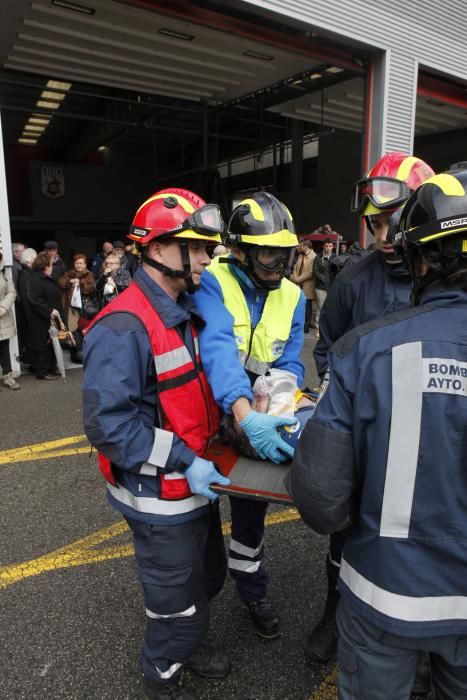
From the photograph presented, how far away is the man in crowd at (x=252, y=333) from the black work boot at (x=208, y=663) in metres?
0.28

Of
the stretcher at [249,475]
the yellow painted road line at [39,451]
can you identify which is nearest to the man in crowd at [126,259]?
the yellow painted road line at [39,451]

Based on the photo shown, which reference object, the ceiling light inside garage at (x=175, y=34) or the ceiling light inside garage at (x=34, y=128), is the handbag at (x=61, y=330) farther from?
the ceiling light inside garage at (x=34, y=128)

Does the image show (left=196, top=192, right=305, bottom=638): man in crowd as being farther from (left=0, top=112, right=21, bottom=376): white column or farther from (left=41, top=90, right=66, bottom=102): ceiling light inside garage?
(left=41, top=90, right=66, bottom=102): ceiling light inside garage

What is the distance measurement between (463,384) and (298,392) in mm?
1017

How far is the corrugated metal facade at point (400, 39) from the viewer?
841cm

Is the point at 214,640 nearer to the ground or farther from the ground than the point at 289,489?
nearer to the ground

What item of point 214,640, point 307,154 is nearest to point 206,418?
point 214,640

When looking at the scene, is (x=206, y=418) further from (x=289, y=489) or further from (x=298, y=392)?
(x=289, y=489)

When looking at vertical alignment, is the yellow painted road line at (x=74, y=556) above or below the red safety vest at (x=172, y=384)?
below

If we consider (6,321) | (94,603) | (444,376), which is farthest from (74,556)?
(6,321)

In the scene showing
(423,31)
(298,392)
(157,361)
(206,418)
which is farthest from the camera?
(423,31)

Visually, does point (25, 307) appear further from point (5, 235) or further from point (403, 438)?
point (403, 438)

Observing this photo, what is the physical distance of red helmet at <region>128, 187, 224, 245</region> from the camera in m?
1.89

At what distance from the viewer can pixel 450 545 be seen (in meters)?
1.28
